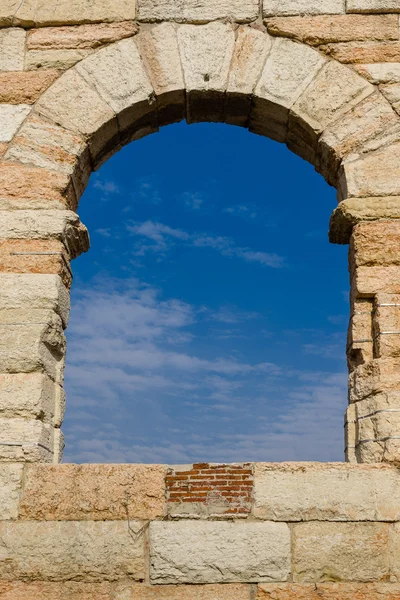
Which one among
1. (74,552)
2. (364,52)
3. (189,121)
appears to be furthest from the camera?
(189,121)

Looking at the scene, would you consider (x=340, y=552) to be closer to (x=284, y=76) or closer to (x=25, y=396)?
(x=25, y=396)

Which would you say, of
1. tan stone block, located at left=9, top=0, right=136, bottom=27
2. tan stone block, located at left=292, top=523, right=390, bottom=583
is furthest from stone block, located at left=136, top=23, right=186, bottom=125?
tan stone block, located at left=292, top=523, right=390, bottom=583

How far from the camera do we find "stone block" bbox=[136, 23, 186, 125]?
5090 millimetres

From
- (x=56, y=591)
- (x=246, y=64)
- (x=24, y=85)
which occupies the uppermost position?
(x=246, y=64)

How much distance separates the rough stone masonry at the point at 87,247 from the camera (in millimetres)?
4023

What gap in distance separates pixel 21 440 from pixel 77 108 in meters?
2.43

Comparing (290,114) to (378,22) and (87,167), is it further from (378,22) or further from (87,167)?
(87,167)

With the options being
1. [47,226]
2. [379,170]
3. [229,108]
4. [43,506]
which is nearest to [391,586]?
[43,506]

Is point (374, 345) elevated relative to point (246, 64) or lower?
lower

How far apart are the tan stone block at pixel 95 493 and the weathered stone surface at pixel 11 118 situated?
2467mm

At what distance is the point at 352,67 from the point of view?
16.6ft

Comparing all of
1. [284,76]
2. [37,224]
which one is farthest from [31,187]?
[284,76]

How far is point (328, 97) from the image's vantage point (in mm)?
4973

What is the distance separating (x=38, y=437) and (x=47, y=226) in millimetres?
1436
